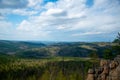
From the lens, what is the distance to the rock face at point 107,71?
63.6 m

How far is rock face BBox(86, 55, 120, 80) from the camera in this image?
63569 millimetres

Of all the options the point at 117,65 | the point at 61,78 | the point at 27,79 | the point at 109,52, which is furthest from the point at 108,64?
the point at 27,79

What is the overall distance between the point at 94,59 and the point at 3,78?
101 meters

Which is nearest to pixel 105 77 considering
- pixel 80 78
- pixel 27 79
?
pixel 80 78

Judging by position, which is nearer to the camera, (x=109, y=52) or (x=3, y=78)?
(x=109, y=52)

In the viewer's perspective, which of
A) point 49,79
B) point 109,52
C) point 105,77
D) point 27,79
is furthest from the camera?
point 27,79

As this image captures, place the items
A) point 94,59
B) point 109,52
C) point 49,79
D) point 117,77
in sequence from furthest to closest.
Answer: point 49,79 → point 94,59 → point 109,52 → point 117,77

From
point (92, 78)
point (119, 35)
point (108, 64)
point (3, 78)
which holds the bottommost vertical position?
point (3, 78)

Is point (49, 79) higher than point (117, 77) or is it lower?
lower

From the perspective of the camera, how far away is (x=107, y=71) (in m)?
67.0

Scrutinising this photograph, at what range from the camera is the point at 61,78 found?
147 meters

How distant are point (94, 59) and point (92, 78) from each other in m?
71.7

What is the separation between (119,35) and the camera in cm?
12594

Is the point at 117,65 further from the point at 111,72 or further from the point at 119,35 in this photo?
the point at 119,35
